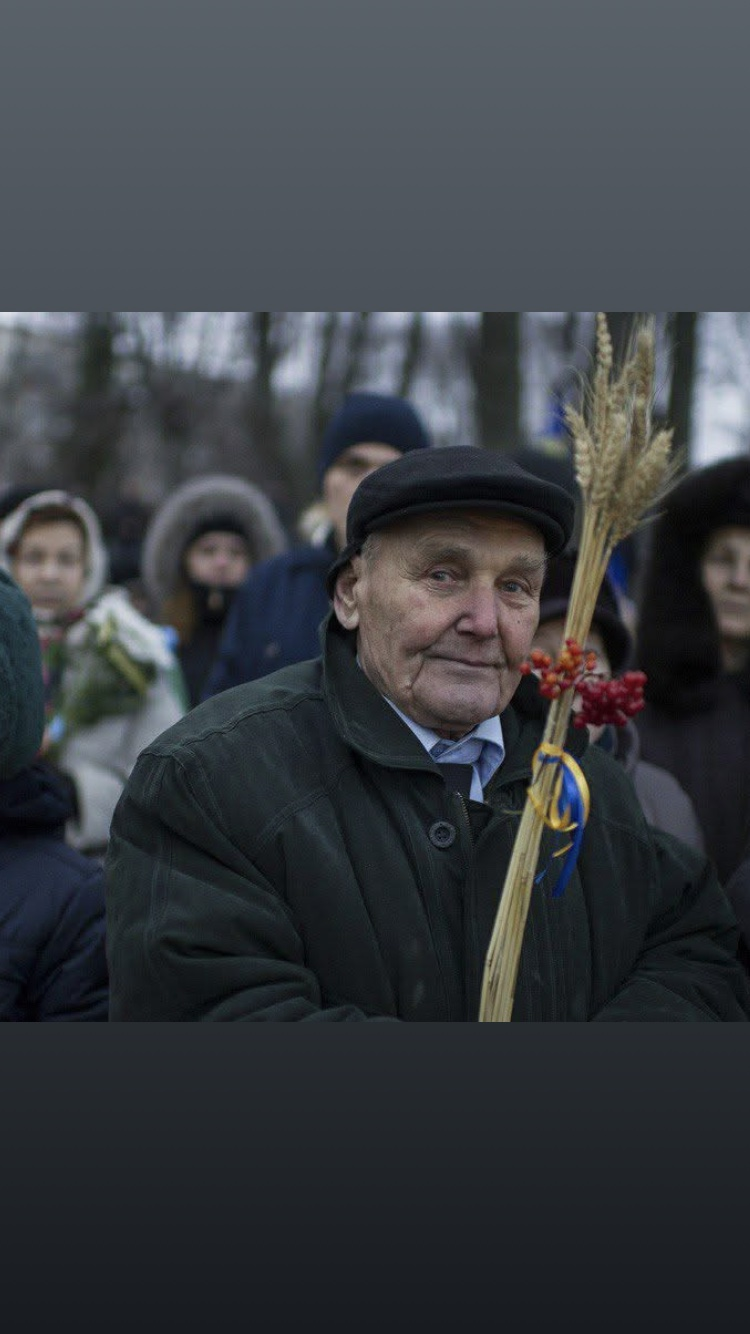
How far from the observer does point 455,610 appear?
223 cm

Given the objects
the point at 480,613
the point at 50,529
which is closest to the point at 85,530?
the point at 50,529

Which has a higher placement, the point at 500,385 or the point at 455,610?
the point at 500,385

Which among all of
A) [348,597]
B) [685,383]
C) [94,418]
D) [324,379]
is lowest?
[348,597]

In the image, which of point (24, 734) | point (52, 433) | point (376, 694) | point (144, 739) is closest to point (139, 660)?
point (144, 739)

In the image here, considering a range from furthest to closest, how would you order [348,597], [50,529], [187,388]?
[187,388], [50,529], [348,597]

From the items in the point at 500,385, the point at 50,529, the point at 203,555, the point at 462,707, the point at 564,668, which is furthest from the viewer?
the point at 500,385

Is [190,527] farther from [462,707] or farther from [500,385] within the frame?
[462,707]

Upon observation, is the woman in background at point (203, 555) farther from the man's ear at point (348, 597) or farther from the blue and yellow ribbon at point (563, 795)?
the blue and yellow ribbon at point (563, 795)

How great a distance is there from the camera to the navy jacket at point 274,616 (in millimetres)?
4652

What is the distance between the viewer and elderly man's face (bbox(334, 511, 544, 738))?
2.21 meters

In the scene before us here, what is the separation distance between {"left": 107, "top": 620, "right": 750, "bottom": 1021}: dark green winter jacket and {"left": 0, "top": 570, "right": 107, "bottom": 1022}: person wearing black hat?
494 millimetres

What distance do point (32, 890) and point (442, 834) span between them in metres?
0.83

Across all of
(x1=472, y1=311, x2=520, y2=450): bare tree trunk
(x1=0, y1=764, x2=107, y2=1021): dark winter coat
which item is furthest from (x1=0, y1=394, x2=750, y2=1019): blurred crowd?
(x1=472, y1=311, x2=520, y2=450): bare tree trunk

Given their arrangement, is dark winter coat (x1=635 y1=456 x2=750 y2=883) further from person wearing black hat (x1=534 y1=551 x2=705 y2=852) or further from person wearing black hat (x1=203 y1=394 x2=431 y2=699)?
person wearing black hat (x1=203 y1=394 x2=431 y2=699)
